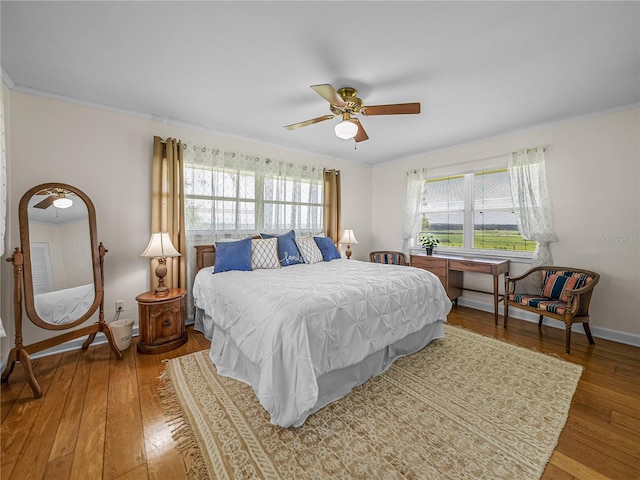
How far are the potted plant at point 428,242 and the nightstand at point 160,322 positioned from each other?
360 centimetres

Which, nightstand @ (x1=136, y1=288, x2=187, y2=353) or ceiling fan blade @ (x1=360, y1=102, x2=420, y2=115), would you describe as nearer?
ceiling fan blade @ (x1=360, y1=102, x2=420, y2=115)

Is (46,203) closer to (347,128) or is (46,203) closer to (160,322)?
(160,322)

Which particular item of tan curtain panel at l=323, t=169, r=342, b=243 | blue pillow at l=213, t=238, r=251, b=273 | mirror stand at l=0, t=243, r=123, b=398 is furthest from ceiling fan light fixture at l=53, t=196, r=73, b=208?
tan curtain panel at l=323, t=169, r=342, b=243

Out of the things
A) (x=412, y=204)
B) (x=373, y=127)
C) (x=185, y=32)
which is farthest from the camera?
(x=412, y=204)

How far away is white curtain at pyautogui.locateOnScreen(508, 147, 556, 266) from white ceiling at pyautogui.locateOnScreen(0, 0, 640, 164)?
0.56 meters

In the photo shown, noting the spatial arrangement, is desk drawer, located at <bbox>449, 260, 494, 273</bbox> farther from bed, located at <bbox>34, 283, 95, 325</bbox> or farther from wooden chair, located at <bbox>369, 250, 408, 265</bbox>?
bed, located at <bbox>34, 283, 95, 325</bbox>

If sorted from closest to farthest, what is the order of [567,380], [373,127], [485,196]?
[567,380], [373,127], [485,196]

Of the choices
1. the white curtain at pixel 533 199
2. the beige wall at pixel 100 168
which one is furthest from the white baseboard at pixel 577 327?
the beige wall at pixel 100 168

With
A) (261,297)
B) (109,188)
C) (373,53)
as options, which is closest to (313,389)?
(261,297)

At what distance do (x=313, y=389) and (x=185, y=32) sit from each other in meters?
2.45

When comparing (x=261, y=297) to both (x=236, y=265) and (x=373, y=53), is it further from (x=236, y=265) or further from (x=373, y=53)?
(x=373, y=53)

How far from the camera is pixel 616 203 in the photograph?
2.94 m

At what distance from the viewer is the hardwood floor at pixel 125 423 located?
1.38 metres

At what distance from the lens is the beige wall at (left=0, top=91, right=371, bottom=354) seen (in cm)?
243
